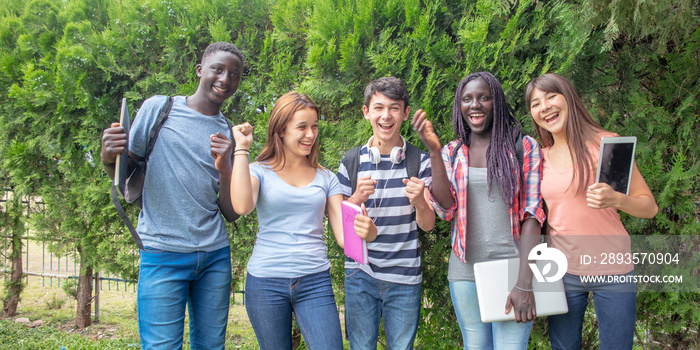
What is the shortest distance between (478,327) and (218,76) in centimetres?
220

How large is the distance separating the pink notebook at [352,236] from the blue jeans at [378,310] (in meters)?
0.23

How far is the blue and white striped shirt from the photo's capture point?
265 centimetres

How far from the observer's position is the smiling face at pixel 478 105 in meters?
2.48

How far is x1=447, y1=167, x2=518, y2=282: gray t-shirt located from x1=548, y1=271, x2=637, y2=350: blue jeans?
395 mm

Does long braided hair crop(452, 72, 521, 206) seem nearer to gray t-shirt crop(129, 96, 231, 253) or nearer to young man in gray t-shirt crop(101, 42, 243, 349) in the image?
young man in gray t-shirt crop(101, 42, 243, 349)

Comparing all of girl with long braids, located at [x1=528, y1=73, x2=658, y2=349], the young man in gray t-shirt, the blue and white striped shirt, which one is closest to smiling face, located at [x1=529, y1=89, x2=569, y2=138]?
girl with long braids, located at [x1=528, y1=73, x2=658, y2=349]

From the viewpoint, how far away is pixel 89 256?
16.1 ft

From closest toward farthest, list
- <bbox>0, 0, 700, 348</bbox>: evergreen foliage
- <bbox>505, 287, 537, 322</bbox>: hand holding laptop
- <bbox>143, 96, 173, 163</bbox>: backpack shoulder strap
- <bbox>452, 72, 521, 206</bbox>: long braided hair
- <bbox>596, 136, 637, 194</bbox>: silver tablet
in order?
<bbox>596, 136, 637, 194</bbox>: silver tablet
<bbox>505, 287, 537, 322</bbox>: hand holding laptop
<bbox>452, 72, 521, 206</bbox>: long braided hair
<bbox>143, 96, 173, 163</bbox>: backpack shoulder strap
<bbox>0, 0, 700, 348</bbox>: evergreen foliage

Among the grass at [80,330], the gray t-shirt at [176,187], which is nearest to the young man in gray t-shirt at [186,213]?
the gray t-shirt at [176,187]

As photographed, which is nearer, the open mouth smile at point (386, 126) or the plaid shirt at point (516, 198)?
the plaid shirt at point (516, 198)

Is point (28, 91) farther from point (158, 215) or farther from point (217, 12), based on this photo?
point (158, 215)

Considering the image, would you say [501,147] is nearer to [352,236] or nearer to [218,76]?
[352,236]

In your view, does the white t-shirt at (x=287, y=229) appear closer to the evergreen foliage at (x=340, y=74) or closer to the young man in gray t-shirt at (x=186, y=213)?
the young man in gray t-shirt at (x=186, y=213)

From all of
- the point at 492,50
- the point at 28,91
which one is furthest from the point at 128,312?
the point at 492,50
